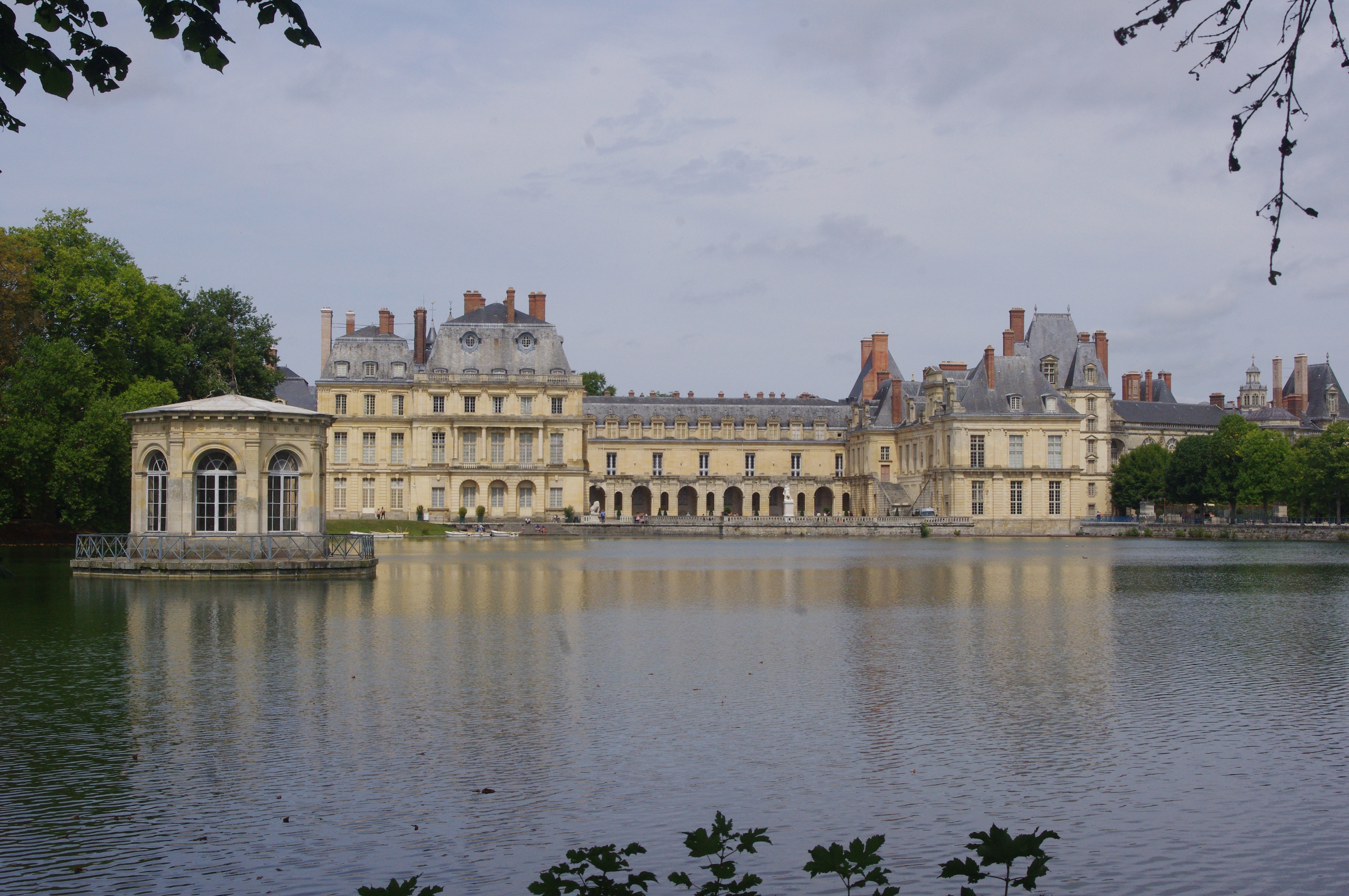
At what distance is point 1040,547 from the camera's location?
56.1m

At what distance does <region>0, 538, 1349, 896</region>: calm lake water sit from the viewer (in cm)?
865

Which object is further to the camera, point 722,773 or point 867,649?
point 867,649

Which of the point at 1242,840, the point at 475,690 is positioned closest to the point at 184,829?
the point at 475,690

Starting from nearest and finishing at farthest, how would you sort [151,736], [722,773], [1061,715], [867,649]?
[722,773] < [151,736] < [1061,715] < [867,649]

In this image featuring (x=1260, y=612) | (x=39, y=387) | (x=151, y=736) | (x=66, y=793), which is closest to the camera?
(x=66, y=793)

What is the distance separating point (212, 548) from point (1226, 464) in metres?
62.5

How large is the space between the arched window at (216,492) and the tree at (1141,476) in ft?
207

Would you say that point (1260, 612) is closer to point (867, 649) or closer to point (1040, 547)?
point (867, 649)

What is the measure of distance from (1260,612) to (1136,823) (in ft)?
54.1

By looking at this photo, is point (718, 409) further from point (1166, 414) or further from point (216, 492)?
point (216, 492)

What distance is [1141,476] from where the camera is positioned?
83.2 meters

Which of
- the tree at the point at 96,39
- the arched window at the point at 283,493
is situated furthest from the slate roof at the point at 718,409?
the tree at the point at 96,39

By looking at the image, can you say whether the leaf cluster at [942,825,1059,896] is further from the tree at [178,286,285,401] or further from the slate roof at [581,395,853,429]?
the slate roof at [581,395,853,429]

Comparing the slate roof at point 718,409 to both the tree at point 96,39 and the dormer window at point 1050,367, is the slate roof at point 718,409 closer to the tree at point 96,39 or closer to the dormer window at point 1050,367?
the dormer window at point 1050,367
